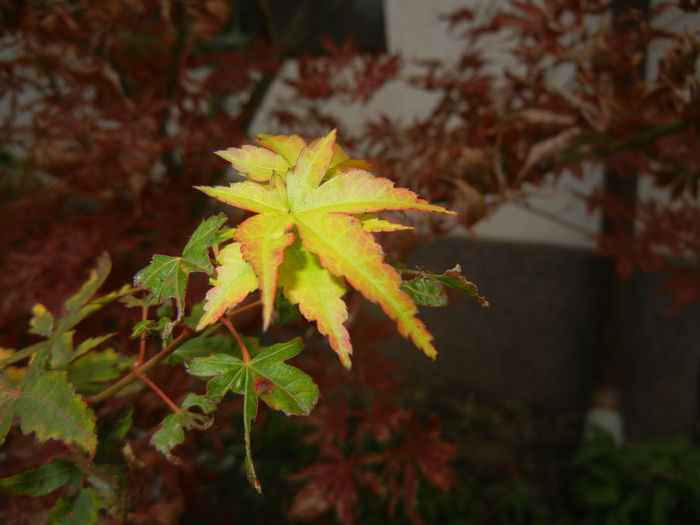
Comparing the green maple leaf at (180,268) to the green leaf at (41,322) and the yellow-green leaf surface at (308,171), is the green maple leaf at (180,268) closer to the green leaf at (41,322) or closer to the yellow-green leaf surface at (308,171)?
the yellow-green leaf surface at (308,171)

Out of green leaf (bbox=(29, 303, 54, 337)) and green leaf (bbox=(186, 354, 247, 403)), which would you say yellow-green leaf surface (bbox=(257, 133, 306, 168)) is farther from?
green leaf (bbox=(29, 303, 54, 337))

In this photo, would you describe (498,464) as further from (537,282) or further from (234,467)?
(234,467)

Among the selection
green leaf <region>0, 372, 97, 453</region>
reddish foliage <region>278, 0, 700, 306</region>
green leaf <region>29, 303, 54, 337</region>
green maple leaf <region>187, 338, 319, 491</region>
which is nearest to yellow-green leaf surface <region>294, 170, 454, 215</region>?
green maple leaf <region>187, 338, 319, 491</region>

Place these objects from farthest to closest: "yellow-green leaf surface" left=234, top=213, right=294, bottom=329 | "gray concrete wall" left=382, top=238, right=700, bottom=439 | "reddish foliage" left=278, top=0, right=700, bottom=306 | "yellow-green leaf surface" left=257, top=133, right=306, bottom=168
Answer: "gray concrete wall" left=382, top=238, right=700, bottom=439 < "reddish foliage" left=278, top=0, right=700, bottom=306 < "yellow-green leaf surface" left=257, top=133, right=306, bottom=168 < "yellow-green leaf surface" left=234, top=213, right=294, bottom=329

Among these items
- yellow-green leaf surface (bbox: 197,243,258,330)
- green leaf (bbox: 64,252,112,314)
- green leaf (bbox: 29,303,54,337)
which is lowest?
green leaf (bbox: 29,303,54,337)

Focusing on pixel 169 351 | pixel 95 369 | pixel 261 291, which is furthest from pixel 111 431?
pixel 261 291

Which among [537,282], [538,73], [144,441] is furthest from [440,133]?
[537,282]
